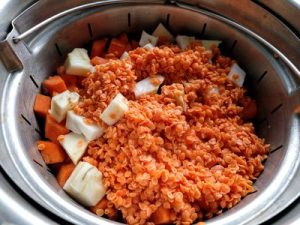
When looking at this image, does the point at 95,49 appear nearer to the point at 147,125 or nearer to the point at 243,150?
the point at 147,125

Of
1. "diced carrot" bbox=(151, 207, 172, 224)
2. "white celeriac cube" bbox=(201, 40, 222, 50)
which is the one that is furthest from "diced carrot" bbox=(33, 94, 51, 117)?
"white celeriac cube" bbox=(201, 40, 222, 50)

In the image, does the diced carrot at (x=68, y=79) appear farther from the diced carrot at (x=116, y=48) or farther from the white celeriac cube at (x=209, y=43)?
the white celeriac cube at (x=209, y=43)

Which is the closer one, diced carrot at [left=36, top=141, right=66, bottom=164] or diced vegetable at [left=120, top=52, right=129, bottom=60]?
diced carrot at [left=36, top=141, right=66, bottom=164]

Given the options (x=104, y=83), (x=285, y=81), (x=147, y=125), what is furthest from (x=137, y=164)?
(x=285, y=81)

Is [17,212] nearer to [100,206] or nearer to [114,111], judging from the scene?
[100,206]

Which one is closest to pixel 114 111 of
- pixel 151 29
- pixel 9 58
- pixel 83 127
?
pixel 83 127

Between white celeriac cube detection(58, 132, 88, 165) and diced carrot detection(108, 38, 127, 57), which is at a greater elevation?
diced carrot detection(108, 38, 127, 57)

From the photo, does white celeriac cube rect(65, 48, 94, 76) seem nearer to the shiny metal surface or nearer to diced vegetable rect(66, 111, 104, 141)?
diced vegetable rect(66, 111, 104, 141)
